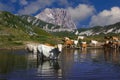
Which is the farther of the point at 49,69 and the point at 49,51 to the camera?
the point at 49,51

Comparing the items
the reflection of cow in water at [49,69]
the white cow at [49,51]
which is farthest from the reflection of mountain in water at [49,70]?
the white cow at [49,51]

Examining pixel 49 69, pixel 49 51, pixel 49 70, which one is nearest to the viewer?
pixel 49 70

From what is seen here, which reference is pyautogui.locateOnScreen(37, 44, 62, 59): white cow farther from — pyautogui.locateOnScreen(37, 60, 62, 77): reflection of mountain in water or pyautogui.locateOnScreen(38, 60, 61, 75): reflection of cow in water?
pyautogui.locateOnScreen(37, 60, 62, 77): reflection of mountain in water

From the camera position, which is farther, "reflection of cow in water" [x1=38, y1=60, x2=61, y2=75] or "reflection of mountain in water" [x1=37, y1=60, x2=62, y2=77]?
"reflection of cow in water" [x1=38, y1=60, x2=61, y2=75]

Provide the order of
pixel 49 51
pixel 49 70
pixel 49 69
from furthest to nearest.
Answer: pixel 49 51, pixel 49 69, pixel 49 70

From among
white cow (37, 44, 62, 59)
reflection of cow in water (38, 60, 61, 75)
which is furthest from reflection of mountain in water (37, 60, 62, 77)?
white cow (37, 44, 62, 59)

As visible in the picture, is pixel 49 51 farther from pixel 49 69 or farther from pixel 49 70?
pixel 49 70

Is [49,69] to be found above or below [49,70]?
above

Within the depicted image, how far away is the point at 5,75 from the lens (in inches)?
1340

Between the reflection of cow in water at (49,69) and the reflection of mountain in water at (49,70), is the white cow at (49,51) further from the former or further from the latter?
the reflection of mountain in water at (49,70)

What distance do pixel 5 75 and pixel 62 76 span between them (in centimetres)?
588

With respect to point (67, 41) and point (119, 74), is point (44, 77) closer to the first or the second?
point (119, 74)

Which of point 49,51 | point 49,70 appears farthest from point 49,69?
point 49,51

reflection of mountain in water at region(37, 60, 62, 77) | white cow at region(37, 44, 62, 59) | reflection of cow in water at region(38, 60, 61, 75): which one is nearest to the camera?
reflection of mountain in water at region(37, 60, 62, 77)
